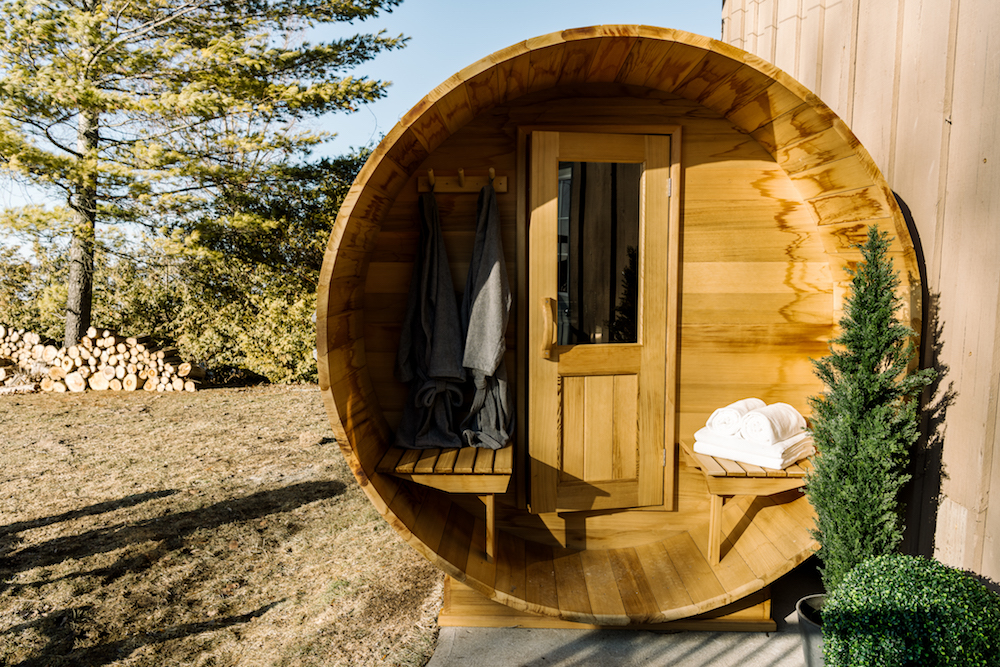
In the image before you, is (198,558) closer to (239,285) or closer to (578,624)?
(578,624)

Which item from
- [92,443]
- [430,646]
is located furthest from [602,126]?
[92,443]

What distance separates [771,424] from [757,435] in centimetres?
8

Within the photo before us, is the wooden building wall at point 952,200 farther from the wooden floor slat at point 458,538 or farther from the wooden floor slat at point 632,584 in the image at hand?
the wooden floor slat at point 458,538

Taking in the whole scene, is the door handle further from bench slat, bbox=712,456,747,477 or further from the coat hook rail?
bench slat, bbox=712,456,747,477

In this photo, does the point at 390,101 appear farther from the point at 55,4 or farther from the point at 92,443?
the point at 92,443

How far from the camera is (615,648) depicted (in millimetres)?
2656

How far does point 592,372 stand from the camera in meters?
3.00

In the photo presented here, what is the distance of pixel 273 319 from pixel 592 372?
20.4 feet

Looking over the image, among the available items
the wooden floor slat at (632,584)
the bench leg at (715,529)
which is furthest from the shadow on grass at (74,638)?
the bench leg at (715,529)

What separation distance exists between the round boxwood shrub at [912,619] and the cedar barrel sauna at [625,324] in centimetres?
65

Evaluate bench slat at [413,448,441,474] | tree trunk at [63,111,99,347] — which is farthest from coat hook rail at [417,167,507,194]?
tree trunk at [63,111,99,347]

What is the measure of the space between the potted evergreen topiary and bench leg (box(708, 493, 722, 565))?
1.58 ft

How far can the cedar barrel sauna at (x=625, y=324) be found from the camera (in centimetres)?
269

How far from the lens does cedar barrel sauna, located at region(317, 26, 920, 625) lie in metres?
2.69
